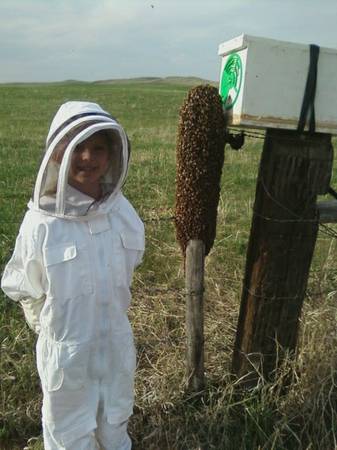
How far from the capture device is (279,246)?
2885mm

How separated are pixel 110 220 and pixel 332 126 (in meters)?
1.17

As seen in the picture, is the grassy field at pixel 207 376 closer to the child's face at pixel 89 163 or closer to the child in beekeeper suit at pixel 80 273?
the child in beekeeper suit at pixel 80 273

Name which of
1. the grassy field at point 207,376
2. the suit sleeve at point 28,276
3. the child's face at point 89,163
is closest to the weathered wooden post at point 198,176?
the child's face at point 89,163

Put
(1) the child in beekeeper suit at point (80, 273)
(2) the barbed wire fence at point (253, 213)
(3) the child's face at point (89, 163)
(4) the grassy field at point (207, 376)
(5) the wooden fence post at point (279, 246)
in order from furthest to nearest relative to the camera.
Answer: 1. (4) the grassy field at point (207, 376)
2. (2) the barbed wire fence at point (253, 213)
3. (5) the wooden fence post at point (279, 246)
4. (3) the child's face at point (89, 163)
5. (1) the child in beekeeper suit at point (80, 273)

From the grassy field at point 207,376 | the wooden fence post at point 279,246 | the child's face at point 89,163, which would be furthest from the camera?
the grassy field at point 207,376

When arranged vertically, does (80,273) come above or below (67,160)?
below

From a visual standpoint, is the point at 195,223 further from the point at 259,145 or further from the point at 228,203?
the point at 259,145

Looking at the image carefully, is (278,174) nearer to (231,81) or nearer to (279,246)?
→ (279,246)

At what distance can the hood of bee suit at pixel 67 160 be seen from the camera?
2.37 meters

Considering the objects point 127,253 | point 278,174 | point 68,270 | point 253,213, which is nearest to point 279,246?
point 253,213

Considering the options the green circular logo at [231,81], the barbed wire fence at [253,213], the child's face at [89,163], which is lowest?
the barbed wire fence at [253,213]

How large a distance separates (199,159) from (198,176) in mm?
86

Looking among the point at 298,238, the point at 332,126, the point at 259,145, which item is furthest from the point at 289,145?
the point at 259,145

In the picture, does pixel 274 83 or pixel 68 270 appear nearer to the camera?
pixel 274 83
